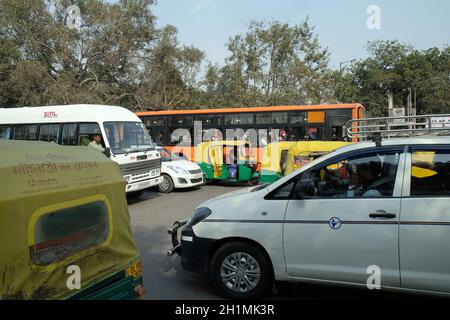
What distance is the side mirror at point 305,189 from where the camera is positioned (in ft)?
13.4

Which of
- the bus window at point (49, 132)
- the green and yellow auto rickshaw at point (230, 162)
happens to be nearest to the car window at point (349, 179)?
the bus window at point (49, 132)

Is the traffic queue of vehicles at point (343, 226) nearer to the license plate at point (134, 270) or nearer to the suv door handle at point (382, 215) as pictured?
the suv door handle at point (382, 215)

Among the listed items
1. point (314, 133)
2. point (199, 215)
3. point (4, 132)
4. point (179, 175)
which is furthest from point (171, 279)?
point (314, 133)

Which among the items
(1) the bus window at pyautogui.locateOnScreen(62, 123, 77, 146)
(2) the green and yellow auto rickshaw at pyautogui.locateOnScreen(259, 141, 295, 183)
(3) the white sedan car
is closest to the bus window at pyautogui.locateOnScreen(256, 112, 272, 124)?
(3) the white sedan car

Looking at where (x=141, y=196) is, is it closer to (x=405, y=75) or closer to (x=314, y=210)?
(x=314, y=210)

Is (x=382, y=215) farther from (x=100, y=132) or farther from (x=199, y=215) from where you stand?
(x=100, y=132)

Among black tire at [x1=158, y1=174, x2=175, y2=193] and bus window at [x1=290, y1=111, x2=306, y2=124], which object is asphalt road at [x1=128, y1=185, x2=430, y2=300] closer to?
black tire at [x1=158, y1=174, x2=175, y2=193]

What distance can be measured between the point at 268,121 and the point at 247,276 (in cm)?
1226

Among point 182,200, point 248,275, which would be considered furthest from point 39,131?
point 248,275

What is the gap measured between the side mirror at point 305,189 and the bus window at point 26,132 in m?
9.56

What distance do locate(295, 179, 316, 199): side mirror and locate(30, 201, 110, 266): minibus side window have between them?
6.27 ft

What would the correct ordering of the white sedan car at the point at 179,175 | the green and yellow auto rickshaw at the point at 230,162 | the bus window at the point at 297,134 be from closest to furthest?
1. the white sedan car at the point at 179,175
2. the green and yellow auto rickshaw at the point at 230,162
3. the bus window at the point at 297,134

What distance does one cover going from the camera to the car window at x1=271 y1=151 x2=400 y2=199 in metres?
4.03
